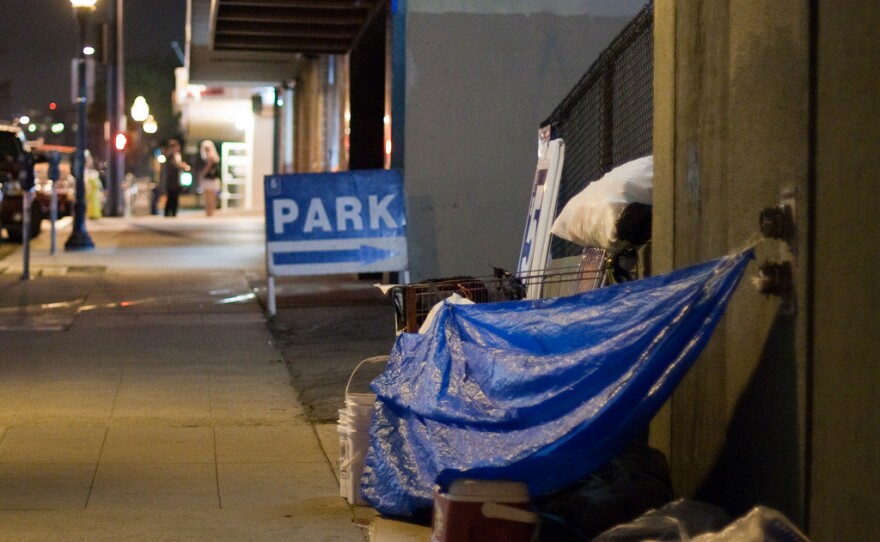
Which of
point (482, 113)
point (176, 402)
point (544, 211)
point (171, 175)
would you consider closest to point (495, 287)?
point (544, 211)

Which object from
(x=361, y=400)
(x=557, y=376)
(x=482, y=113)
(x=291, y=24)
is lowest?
(x=361, y=400)

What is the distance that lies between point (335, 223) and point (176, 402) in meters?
4.10

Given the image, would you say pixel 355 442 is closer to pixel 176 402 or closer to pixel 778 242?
pixel 778 242

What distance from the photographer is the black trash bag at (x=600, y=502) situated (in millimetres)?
4859

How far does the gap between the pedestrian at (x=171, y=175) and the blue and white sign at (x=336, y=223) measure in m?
20.4

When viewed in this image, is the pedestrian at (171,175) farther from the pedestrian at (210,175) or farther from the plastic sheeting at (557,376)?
the plastic sheeting at (557,376)

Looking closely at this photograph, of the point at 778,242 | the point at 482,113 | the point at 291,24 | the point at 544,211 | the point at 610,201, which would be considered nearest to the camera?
the point at 778,242

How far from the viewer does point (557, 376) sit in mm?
4746

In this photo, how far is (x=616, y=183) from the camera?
6418 mm

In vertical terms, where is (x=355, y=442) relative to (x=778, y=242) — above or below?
below

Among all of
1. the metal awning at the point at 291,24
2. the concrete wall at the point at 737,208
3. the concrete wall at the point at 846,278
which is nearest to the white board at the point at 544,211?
the concrete wall at the point at 737,208

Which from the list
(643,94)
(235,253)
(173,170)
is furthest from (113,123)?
(643,94)

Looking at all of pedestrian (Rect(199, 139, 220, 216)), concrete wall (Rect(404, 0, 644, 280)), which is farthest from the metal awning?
pedestrian (Rect(199, 139, 220, 216))

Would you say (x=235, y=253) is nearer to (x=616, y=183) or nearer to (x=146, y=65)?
(x=616, y=183)
